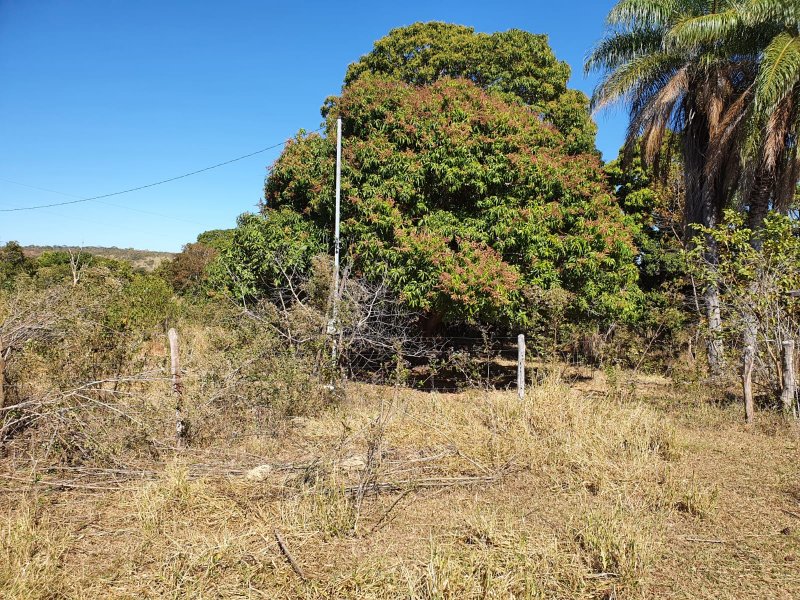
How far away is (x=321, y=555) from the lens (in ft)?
12.2

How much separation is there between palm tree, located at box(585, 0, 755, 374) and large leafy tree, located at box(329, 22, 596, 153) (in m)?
1.04

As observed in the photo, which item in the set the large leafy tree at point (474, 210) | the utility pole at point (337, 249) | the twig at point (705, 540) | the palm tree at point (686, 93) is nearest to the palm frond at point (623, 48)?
the palm tree at point (686, 93)

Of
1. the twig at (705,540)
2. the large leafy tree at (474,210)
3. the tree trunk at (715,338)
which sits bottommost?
the twig at (705,540)

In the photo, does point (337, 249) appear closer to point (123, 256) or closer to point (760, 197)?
point (760, 197)

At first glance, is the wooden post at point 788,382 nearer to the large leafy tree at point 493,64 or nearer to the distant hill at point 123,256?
the large leafy tree at point 493,64

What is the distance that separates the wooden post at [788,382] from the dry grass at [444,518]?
0.96 meters

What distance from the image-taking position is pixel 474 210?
10.3m

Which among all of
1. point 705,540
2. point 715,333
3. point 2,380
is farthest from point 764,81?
point 2,380

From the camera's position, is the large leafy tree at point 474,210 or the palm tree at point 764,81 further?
the large leafy tree at point 474,210

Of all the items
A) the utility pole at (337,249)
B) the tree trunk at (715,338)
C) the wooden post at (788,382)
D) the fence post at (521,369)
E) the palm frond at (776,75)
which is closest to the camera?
the wooden post at (788,382)

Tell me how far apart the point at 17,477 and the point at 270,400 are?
2.77 m

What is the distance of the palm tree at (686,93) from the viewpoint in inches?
413

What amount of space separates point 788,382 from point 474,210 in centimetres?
566

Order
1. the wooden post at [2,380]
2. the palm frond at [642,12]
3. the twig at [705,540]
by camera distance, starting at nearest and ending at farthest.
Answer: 1. the twig at [705,540]
2. the wooden post at [2,380]
3. the palm frond at [642,12]
